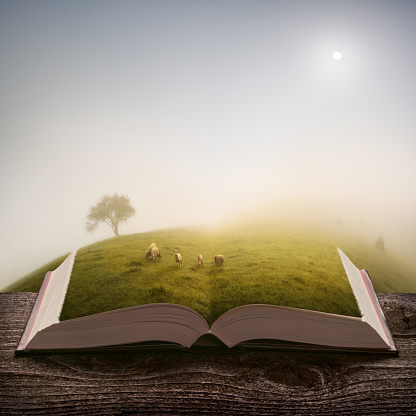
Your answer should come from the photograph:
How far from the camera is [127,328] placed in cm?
145

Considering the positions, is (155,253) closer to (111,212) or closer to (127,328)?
(127,328)

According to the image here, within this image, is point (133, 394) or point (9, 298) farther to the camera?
point (9, 298)

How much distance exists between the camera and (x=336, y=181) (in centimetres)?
384

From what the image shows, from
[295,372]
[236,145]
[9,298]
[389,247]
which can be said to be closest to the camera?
[295,372]

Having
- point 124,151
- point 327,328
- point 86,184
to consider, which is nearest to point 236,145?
point 124,151

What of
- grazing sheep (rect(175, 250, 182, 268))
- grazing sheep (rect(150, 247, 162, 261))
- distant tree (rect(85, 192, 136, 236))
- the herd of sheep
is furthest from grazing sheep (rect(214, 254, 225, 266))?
distant tree (rect(85, 192, 136, 236))

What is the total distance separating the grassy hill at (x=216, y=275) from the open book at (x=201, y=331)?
0.11 metres

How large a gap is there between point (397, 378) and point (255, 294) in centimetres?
84

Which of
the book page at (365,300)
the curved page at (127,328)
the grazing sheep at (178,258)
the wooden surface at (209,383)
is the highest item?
the grazing sheep at (178,258)

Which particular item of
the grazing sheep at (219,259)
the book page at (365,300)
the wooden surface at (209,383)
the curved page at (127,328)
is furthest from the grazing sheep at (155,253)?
the book page at (365,300)

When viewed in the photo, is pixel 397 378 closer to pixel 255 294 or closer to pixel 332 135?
pixel 255 294

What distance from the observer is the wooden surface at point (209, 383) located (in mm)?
1029

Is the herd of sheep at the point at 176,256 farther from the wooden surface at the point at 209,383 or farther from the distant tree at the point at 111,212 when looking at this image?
the distant tree at the point at 111,212

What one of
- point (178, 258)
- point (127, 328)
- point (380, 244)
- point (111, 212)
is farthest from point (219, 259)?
point (380, 244)
